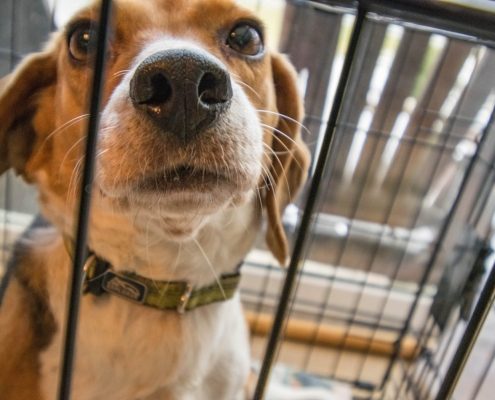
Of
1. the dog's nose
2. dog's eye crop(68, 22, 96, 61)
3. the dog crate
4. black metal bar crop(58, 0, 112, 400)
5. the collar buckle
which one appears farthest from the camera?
the dog crate

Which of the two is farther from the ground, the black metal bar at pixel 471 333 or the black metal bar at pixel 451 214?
the black metal bar at pixel 471 333

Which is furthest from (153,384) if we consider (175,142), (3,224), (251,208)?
(3,224)

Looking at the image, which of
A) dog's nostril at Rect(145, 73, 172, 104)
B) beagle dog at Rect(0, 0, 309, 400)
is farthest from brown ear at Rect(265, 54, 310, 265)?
dog's nostril at Rect(145, 73, 172, 104)

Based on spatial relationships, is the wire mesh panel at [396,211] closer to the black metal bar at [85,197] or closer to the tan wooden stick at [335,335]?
the tan wooden stick at [335,335]

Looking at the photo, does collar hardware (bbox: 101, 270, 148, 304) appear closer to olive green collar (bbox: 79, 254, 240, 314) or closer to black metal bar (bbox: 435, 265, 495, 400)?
olive green collar (bbox: 79, 254, 240, 314)

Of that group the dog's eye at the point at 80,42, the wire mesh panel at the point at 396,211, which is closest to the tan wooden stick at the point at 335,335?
the wire mesh panel at the point at 396,211

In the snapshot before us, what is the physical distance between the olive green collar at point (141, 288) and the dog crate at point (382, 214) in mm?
179

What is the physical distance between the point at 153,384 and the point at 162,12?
0.63 meters

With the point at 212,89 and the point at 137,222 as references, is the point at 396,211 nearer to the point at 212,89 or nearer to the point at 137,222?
the point at 137,222

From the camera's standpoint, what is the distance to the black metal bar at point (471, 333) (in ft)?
1.65

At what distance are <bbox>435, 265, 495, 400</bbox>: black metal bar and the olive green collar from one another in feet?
1.50

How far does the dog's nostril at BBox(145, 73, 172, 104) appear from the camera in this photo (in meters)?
0.55

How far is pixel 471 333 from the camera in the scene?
52 cm

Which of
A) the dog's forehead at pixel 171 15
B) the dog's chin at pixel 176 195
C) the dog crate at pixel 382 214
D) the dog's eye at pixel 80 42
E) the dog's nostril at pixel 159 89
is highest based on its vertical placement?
the dog's forehead at pixel 171 15
